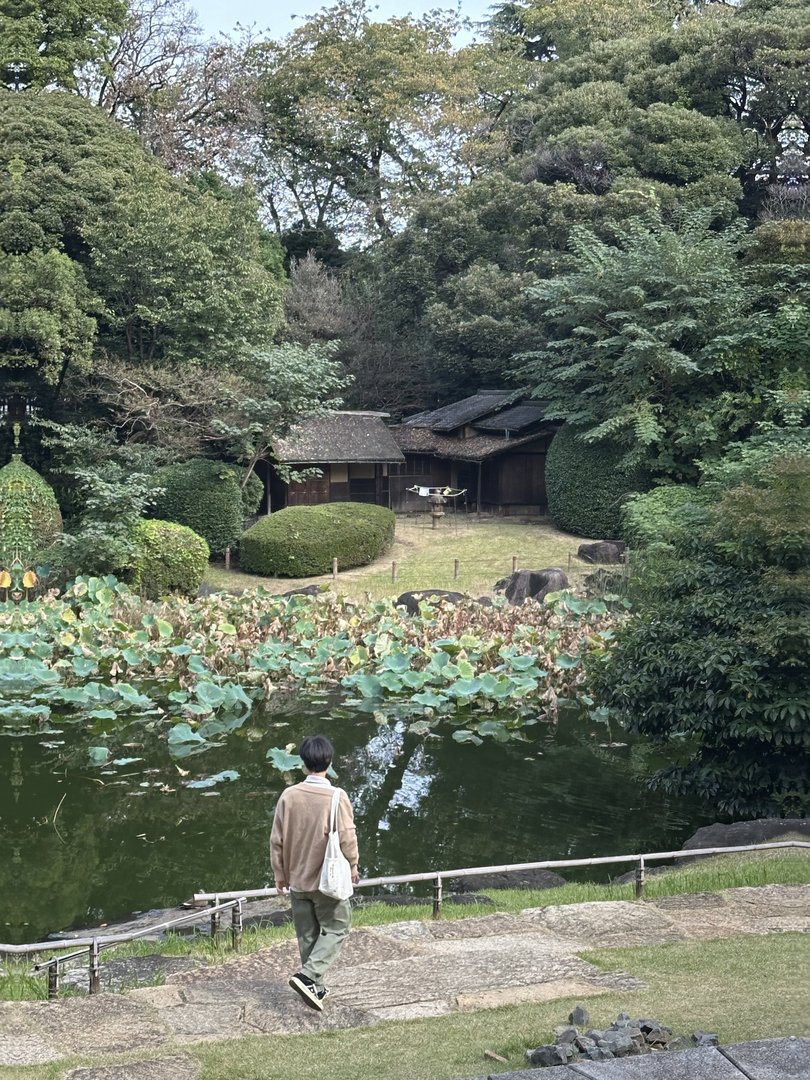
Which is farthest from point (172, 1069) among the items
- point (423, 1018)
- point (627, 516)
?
point (627, 516)

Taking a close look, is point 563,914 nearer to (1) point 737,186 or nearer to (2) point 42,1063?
(2) point 42,1063

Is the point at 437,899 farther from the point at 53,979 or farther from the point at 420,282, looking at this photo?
the point at 420,282

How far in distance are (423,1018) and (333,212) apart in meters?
44.6

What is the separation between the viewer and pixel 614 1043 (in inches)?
185

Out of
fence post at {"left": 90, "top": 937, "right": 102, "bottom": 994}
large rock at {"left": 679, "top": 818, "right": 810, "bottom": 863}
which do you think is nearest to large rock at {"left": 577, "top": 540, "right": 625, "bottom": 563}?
large rock at {"left": 679, "top": 818, "right": 810, "bottom": 863}

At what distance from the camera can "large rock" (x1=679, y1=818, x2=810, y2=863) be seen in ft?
33.2

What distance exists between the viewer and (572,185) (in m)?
34.1

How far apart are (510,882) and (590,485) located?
22071mm

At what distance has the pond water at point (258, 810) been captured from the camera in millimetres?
11352

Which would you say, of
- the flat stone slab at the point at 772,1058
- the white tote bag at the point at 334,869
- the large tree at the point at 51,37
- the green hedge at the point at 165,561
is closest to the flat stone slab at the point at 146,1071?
the white tote bag at the point at 334,869

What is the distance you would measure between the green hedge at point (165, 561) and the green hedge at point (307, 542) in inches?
91.2

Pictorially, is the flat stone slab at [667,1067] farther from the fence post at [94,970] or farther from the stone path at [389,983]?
the fence post at [94,970]

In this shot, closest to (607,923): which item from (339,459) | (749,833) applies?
(749,833)

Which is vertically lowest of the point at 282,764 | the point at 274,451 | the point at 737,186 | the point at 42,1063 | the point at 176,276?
the point at 282,764
